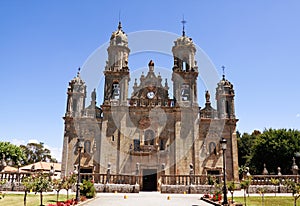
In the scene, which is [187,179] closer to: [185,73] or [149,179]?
[149,179]

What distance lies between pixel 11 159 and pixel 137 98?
89.0 ft

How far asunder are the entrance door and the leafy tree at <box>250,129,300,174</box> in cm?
2140

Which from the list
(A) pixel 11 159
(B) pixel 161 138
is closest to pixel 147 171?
(B) pixel 161 138

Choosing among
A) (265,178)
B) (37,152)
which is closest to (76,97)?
(265,178)

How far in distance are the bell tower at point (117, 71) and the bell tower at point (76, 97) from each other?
4497 mm

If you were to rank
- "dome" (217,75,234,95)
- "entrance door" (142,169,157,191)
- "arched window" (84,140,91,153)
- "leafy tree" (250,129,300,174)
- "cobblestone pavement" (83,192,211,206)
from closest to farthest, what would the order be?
1. "cobblestone pavement" (83,192,211,206)
2. "entrance door" (142,169,157,191)
3. "arched window" (84,140,91,153)
4. "dome" (217,75,234,95)
5. "leafy tree" (250,129,300,174)

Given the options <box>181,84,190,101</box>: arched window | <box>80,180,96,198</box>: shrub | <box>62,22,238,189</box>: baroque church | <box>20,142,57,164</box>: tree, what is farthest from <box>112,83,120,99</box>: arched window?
<box>20,142,57,164</box>: tree

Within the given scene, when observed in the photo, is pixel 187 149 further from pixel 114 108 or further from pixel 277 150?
pixel 277 150

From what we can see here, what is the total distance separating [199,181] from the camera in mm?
29781

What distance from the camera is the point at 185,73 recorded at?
3700 cm

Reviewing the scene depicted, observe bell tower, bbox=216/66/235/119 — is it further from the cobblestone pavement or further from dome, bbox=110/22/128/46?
the cobblestone pavement

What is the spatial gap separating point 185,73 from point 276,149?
20155mm

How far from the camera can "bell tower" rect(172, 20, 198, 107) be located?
118ft

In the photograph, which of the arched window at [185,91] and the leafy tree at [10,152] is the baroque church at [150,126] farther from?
the leafy tree at [10,152]
